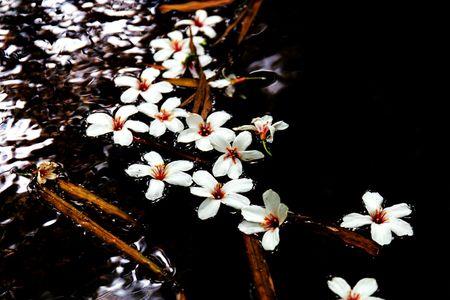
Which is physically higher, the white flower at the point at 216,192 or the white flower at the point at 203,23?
the white flower at the point at 203,23

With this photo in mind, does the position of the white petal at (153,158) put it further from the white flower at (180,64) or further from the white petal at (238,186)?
the white flower at (180,64)

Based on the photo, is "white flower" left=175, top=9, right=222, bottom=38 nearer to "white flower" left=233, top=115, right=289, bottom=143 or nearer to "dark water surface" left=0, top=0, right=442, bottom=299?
"dark water surface" left=0, top=0, right=442, bottom=299

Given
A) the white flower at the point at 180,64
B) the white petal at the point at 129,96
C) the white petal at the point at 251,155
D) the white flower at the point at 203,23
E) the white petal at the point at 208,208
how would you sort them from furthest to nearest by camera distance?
the white flower at the point at 203,23 < the white flower at the point at 180,64 < the white petal at the point at 129,96 < the white petal at the point at 251,155 < the white petal at the point at 208,208

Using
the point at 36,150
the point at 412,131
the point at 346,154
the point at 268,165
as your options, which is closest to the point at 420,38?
the point at 412,131

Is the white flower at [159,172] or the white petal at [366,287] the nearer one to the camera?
the white petal at [366,287]

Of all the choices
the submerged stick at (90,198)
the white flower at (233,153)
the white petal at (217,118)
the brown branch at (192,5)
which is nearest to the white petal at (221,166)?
the white flower at (233,153)

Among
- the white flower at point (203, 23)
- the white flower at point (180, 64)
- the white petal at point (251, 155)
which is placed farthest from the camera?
the white flower at point (203, 23)

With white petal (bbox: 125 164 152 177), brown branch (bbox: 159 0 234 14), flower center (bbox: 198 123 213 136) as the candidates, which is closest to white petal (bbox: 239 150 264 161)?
flower center (bbox: 198 123 213 136)
